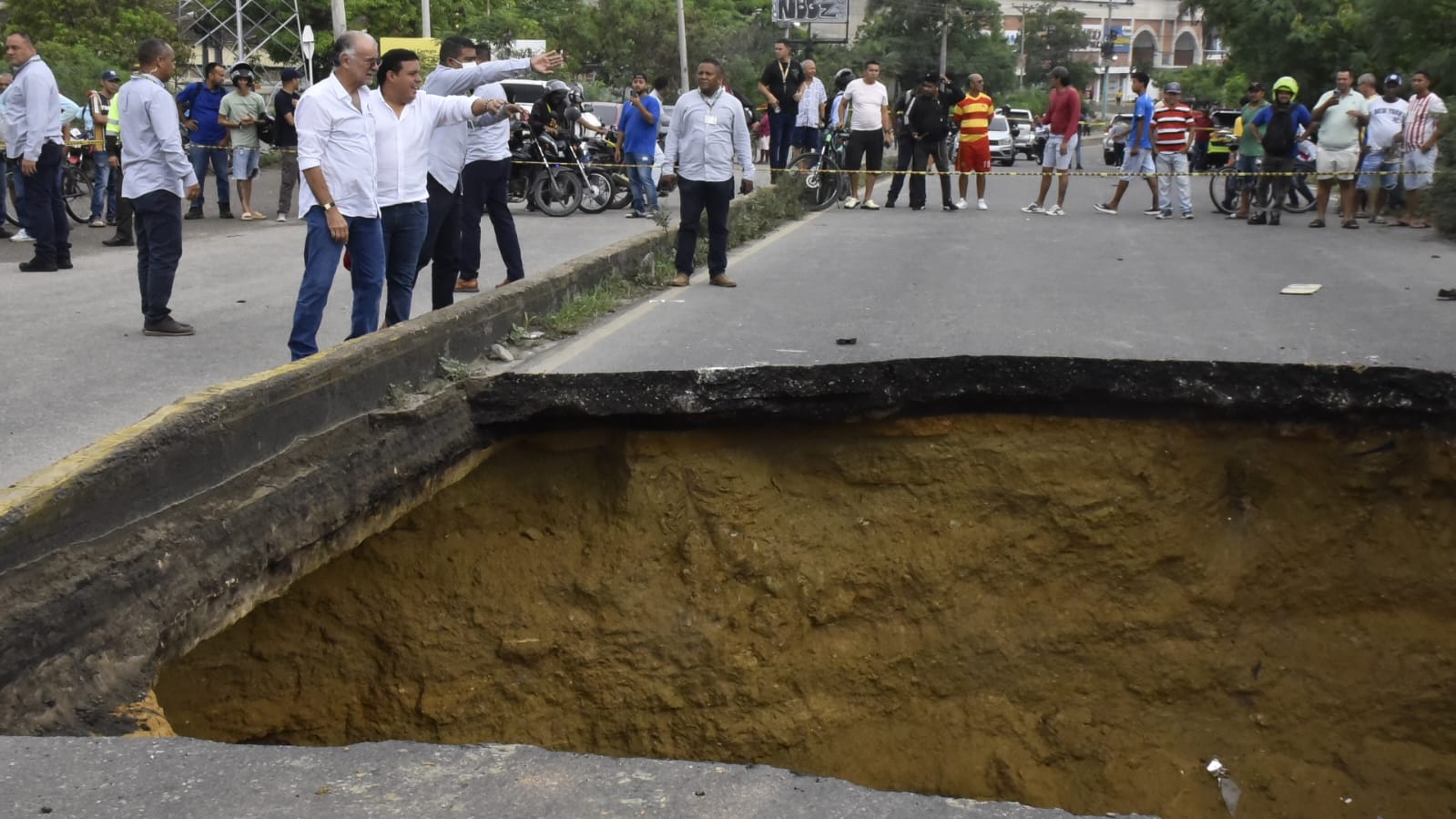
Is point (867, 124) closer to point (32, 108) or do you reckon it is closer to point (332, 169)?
point (32, 108)

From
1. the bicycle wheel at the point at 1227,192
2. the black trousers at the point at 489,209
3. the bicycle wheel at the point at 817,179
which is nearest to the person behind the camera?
the black trousers at the point at 489,209

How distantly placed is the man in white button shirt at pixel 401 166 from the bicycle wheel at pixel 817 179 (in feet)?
33.1

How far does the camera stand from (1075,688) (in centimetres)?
665

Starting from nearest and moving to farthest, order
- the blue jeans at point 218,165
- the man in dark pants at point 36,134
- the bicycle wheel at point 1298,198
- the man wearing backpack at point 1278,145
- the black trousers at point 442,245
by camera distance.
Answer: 1. the black trousers at point 442,245
2. the man in dark pants at point 36,134
3. the man wearing backpack at point 1278,145
4. the blue jeans at point 218,165
5. the bicycle wheel at point 1298,198

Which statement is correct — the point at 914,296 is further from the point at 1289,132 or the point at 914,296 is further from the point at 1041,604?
the point at 1289,132

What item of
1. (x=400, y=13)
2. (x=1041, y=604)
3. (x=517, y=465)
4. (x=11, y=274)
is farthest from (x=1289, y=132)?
(x=400, y=13)

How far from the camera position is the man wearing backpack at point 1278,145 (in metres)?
15.2

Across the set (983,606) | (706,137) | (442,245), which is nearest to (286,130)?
(706,137)

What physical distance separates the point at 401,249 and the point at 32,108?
190 inches

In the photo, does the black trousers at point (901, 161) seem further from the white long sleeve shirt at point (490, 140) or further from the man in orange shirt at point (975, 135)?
the white long sleeve shirt at point (490, 140)

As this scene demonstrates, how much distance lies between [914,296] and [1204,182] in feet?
60.6

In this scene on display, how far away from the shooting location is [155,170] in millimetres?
7758

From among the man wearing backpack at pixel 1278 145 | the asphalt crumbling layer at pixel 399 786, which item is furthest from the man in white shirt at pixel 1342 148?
the asphalt crumbling layer at pixel 399 786

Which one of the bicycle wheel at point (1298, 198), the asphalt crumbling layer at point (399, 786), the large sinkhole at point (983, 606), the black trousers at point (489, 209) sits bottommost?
the large sinkhole at point (983, 606)
